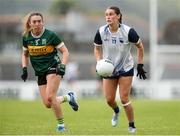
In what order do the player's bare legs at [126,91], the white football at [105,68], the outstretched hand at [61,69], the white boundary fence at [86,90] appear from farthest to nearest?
the white boundary fence at [86,90] < the outstretched hand at [61,69] < the player's bare legs at [126,91] < the white football at [105,68]

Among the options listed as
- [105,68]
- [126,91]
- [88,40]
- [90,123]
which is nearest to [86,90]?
[88,40]

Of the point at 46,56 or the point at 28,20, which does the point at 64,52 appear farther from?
the point at 28,20

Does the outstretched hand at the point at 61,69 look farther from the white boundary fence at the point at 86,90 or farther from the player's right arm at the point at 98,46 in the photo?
the white boundary fence at the point at 86,90

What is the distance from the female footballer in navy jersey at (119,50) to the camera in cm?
1341

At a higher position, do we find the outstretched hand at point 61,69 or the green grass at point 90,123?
the outstretched hand at point 61,69

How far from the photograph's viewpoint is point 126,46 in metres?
13.6

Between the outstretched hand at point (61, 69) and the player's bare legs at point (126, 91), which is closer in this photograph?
the player's bare legs at point (126, 91)

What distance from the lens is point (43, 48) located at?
45.5 ft

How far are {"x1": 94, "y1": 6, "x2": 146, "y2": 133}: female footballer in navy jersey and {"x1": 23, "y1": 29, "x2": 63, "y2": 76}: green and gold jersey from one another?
79 centimetres

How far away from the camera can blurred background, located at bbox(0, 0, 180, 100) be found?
1371 inches

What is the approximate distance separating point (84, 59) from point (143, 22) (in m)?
3.57

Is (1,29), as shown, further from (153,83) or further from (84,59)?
(153,83)

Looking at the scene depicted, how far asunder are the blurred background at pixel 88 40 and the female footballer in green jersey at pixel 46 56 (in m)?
19.9

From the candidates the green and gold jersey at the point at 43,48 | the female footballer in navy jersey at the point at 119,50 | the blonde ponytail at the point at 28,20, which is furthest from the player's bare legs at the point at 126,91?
the blonde ponytail at the point at 28,20
